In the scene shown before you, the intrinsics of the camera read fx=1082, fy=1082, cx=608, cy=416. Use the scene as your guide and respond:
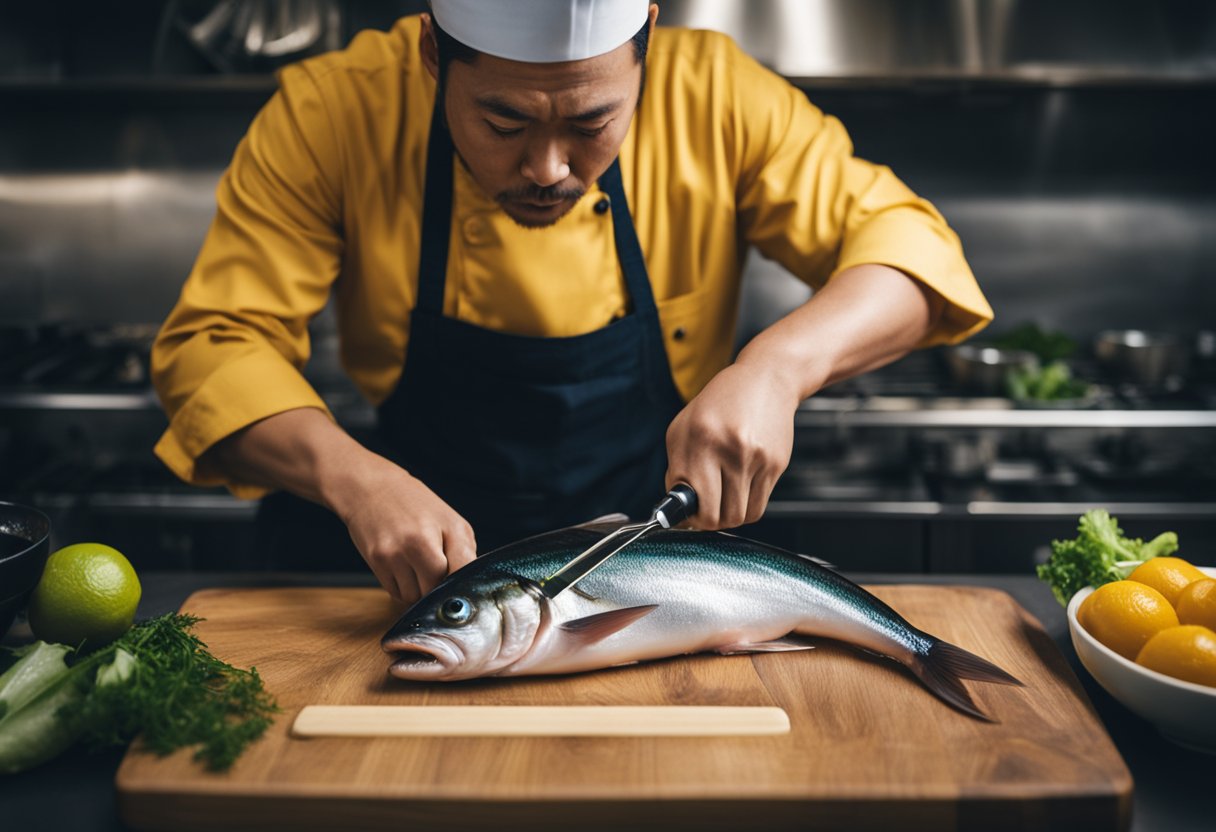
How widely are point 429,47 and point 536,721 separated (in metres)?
0.94

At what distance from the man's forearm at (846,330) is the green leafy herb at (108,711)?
0.76 meters

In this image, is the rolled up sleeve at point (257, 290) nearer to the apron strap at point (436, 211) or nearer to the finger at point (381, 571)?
the apron strap at point (436, 211)

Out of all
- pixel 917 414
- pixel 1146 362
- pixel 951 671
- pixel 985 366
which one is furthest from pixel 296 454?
pixel 1146 362

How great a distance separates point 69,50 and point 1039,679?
131 inches

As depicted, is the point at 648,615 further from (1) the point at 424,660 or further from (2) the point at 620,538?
(1) the point at 424,660

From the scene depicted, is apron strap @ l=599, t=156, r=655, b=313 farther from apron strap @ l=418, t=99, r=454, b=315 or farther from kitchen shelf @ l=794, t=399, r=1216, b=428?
kitchen shelf @ l=794, t=399, r=1216, b=428

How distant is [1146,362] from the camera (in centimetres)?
297

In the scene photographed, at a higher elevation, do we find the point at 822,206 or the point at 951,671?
the point at 822,206

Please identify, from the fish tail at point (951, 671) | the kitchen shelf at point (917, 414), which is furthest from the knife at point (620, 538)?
the kitchen shelf at point (917, 414)

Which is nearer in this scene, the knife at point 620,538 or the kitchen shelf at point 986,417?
the knife at point 620,538

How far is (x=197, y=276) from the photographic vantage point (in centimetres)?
162

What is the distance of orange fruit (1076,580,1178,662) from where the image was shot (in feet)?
3.76

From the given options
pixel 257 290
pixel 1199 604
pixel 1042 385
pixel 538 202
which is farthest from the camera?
pixel 1042 385

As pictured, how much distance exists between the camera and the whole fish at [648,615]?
1.21 metres
